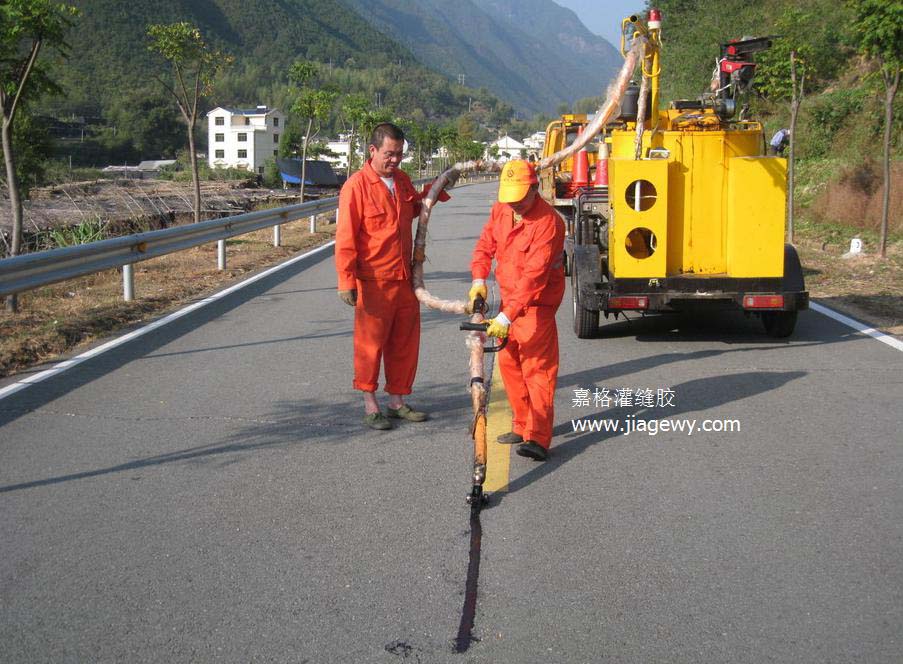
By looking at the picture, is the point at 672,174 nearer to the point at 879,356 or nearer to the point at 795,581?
the point at 879,356

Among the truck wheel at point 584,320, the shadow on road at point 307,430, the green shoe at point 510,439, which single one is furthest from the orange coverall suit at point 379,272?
the truck wheel at point 584,320

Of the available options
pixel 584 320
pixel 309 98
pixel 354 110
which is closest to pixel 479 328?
pixel 584 320

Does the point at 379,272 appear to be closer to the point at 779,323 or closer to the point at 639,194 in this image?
the point at 639,194

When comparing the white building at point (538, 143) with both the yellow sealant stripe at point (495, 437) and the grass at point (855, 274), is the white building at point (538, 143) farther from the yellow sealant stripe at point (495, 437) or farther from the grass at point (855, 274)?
the yellow sealant stripe at point (495, 437)

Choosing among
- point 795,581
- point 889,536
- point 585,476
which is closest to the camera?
point 795,581

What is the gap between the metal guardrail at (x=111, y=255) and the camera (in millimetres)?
8828

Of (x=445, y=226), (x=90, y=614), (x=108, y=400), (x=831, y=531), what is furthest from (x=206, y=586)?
(x=445, y=226)

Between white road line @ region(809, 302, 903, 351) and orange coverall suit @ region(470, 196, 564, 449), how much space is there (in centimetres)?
471

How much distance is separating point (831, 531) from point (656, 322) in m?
6.34

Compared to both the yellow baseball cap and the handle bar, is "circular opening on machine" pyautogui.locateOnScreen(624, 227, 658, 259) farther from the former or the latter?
Answer: the handle bar

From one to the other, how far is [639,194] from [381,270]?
11.9 ft

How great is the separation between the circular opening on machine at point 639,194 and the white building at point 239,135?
11251 cm

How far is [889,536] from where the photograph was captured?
4762 mm

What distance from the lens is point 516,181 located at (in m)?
5.77
